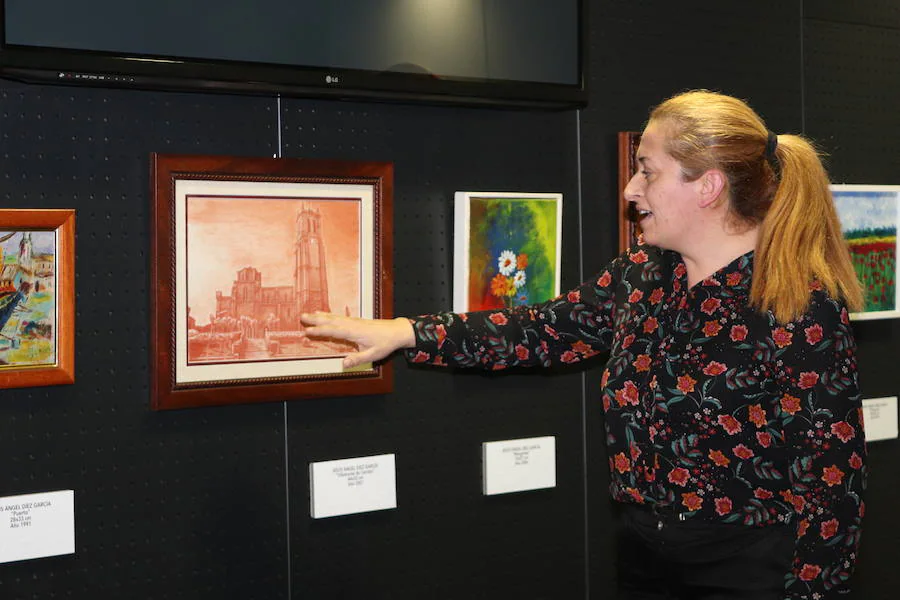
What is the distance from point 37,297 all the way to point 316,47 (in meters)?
0.79

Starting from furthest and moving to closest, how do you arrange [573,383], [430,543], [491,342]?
[573,383] < [430,543] < [491,342]

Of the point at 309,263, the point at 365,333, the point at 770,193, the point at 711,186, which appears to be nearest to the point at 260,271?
the point at 309,263

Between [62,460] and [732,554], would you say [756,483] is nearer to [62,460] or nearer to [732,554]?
[732,554]

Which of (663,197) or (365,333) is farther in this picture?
(365,333)

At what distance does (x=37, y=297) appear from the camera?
2146 mm

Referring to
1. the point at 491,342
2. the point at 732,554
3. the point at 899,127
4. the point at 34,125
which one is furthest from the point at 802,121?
the point at 34,125

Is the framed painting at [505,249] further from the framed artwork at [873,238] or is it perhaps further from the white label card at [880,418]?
the white label card at [880,418]

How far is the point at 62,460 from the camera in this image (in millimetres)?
2203

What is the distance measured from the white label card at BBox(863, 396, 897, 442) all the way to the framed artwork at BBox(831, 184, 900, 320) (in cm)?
27

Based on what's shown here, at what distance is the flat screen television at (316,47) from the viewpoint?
2.06 meters

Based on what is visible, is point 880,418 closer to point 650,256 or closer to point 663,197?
point 650,256

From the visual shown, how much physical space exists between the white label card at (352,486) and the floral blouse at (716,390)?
346mm

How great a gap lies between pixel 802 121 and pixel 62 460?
226 cm

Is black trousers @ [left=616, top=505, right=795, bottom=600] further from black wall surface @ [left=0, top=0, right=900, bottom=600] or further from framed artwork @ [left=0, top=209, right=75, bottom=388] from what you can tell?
framed artwork @ [left=0, top=209, right=75, bottom=388]
